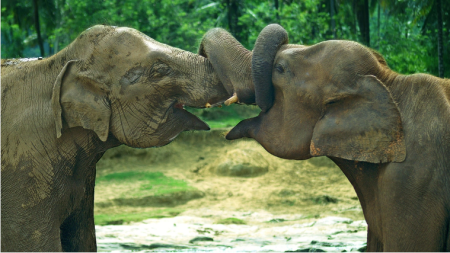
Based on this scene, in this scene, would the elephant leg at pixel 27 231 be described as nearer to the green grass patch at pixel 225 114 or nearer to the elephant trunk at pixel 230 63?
the elephant trunk at pixel 230 63

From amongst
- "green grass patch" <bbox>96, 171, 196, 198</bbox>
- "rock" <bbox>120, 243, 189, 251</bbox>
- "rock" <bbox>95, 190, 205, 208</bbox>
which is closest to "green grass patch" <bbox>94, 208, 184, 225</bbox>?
"rock" <bbox>95, 190, 205, 208</bbox>

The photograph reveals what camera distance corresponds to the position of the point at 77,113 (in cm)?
381

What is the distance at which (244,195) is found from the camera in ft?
39.6

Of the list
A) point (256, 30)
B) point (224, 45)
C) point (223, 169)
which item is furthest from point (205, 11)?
point (224, 45)

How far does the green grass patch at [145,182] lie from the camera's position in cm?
1190

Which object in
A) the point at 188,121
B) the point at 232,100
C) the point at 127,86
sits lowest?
the point at 188,121

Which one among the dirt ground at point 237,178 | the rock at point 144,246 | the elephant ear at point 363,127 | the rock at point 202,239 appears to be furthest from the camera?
the dirt ground at point 237,178

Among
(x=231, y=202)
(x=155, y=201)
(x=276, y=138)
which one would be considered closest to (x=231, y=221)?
(x=231, y=202)

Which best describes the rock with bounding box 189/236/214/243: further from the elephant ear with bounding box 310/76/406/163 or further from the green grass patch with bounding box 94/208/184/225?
the elephant ear with bounding box 310/76/406/163

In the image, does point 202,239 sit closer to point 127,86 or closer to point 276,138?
point 276,138

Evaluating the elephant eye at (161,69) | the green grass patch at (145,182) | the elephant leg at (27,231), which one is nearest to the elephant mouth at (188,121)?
the elephant eye at (161,69)

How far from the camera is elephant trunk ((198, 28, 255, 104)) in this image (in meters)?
3.99

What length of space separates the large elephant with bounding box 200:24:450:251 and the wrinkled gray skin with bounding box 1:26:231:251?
1.14 feet

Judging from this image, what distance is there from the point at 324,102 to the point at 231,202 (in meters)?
7.77
